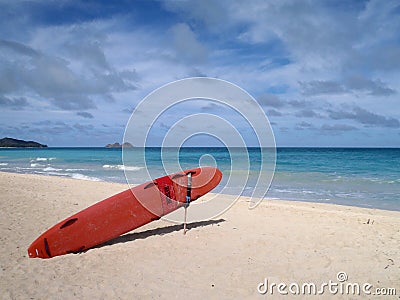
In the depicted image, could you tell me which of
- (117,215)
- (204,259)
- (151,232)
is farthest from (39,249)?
(204,259)

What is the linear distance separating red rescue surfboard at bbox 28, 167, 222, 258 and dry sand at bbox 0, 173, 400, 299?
22 centimetres

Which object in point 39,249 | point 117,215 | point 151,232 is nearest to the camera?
point 39,249

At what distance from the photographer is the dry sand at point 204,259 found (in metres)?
3.96

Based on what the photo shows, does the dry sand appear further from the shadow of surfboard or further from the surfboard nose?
the surfboard nose

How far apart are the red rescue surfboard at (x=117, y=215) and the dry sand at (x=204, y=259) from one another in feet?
0.72

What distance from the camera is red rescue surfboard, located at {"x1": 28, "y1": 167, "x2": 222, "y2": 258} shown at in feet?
16.8

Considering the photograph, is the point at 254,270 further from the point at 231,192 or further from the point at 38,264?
the point at 231,192

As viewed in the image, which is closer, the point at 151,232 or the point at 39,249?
the point at 39,249

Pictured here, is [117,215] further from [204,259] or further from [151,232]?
[204,259]

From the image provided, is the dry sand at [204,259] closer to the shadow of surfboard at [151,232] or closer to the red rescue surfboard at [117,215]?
the shadow of surfboard at [151,232]

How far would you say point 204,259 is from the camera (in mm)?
5000

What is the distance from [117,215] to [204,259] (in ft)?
5.73

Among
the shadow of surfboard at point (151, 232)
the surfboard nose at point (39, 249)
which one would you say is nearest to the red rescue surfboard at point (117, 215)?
the surfboard nose at point (39, 249)

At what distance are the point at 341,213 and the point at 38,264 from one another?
24.2 feet
